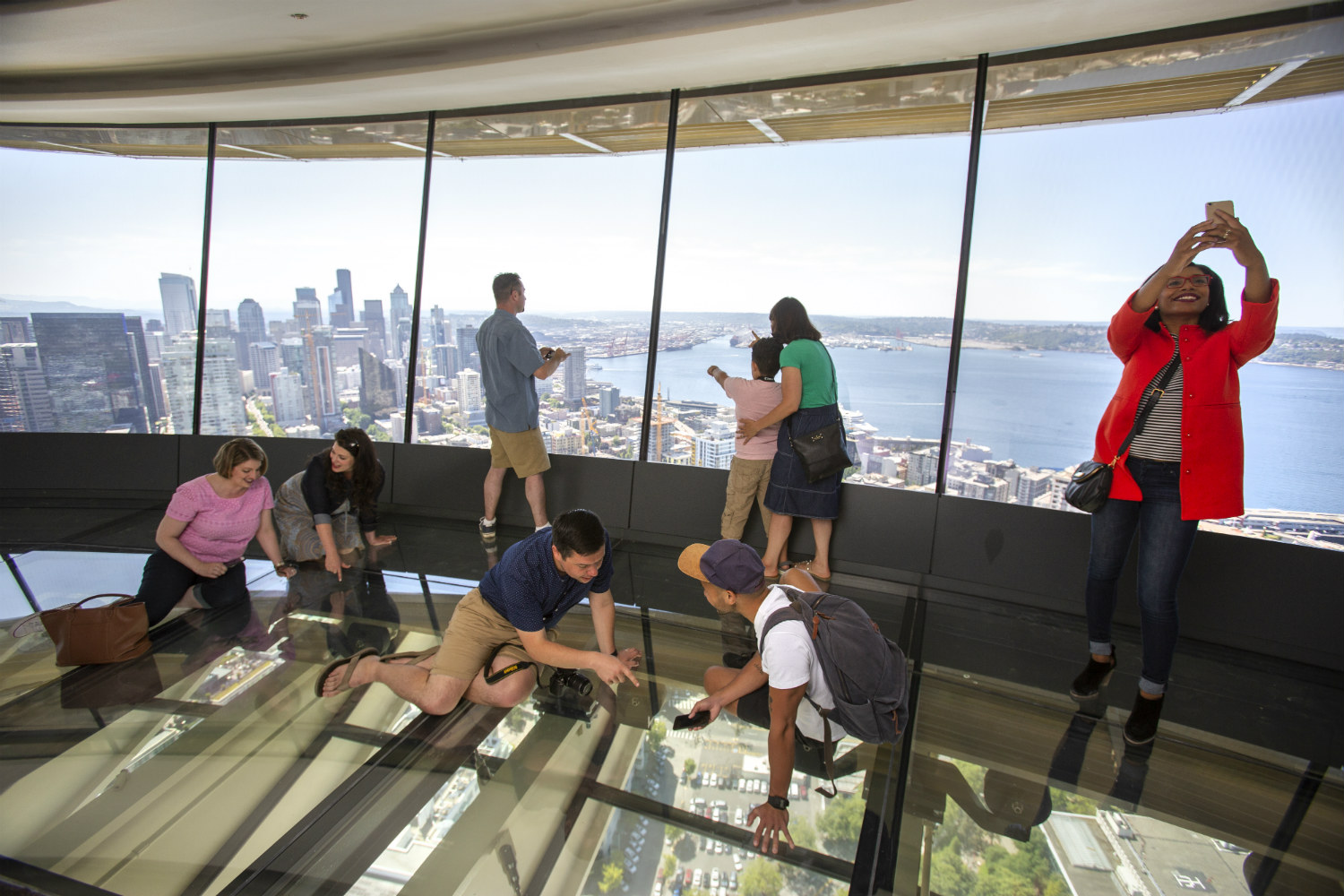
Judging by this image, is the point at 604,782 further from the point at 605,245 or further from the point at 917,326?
the point at 605,245

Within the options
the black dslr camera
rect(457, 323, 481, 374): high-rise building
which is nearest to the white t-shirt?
the black dslr camera

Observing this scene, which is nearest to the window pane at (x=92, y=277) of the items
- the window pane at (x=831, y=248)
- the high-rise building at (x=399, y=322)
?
the high-rise building at (x=399, y=322)

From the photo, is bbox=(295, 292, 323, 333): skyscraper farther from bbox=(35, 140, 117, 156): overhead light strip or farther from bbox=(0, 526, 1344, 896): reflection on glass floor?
bbox=(0, 526, 1344, 896): reflection on glass floor

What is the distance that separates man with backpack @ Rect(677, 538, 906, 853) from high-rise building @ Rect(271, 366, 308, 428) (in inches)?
191

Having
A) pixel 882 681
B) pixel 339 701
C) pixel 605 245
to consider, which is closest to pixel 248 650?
pixel 339 701

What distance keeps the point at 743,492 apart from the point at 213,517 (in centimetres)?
281

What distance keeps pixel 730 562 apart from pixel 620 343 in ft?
10.2

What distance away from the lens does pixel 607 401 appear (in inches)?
203

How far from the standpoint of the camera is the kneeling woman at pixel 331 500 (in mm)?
3877

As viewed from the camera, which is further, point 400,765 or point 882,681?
point 400,765

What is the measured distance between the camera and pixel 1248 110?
3479mm

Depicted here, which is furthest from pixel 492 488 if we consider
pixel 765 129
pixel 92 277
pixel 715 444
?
pixel 92 277

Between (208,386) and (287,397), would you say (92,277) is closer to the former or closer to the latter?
(208,386)

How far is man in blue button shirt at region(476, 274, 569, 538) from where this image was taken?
439 centimetres
